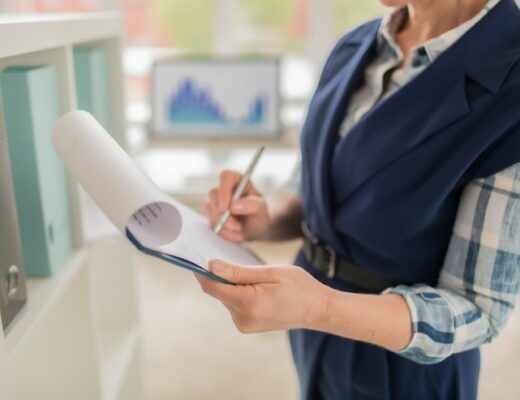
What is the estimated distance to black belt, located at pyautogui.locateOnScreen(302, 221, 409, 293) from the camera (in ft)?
3.05

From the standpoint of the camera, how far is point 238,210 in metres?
1.03

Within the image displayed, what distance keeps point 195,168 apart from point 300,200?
6.08 feet

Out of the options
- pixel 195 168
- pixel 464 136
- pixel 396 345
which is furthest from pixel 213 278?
pixel 195 168

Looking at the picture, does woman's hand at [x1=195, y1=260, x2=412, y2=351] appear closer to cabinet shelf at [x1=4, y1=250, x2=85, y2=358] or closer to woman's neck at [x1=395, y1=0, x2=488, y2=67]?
cabinet shelf at [x1=4, y1=250, x2=85, y2=358]

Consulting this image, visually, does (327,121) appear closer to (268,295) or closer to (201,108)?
(268,295)

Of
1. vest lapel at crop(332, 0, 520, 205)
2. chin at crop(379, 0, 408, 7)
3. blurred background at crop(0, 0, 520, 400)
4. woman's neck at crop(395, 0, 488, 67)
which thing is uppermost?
chin at crop(379, 0, 408, 7)

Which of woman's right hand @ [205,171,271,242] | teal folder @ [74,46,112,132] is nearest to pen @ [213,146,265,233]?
woman's right hand @ [205,171,271,242]

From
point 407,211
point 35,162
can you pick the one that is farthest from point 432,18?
point 35,162

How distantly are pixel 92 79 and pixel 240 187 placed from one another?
436 millimetres

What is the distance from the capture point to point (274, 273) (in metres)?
0.73

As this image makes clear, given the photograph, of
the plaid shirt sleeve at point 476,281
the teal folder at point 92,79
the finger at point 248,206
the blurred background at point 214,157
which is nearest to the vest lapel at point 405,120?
the plaid shirt sleeve at point 476,281

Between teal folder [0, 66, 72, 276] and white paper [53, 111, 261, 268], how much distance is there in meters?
0.13

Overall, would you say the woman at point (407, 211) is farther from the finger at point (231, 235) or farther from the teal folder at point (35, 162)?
the teal folder at point (35, 162)

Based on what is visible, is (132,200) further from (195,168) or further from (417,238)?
(195,168)
